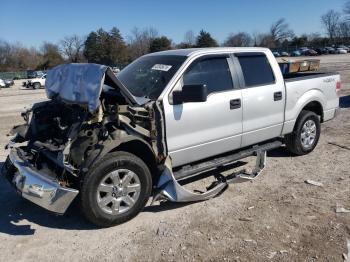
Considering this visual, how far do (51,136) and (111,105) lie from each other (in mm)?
1147

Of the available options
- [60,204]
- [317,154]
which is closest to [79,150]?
[60,204]

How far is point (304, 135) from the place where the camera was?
6766mm

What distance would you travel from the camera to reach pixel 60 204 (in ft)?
13.1

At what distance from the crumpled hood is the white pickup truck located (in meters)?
0.01

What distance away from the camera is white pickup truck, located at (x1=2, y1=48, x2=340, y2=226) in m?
4.20

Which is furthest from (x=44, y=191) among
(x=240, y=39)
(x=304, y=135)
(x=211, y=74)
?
(x=240, y=39)

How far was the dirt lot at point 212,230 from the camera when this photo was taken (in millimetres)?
3840

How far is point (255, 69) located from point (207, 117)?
132cm

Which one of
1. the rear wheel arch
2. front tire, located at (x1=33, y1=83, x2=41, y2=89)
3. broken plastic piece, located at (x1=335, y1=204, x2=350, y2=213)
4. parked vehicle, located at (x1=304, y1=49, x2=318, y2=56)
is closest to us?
broken plastic piece, located at (x1=335, y1=204, x2=350, y2=213)

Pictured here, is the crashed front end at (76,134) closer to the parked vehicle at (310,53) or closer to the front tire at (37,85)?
the front tire at (37,85)

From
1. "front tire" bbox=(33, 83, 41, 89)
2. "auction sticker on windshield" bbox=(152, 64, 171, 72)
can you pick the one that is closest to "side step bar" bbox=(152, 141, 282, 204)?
"auction sticker on windshield" bbox=(152, 64, 171, 72)

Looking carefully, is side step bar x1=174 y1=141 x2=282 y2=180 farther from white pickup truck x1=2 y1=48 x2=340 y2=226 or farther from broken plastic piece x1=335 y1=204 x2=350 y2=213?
broken plastic piece x1=335 y1=204 x2=350 y2=213

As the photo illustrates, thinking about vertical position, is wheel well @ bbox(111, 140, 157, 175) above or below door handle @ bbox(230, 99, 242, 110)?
below

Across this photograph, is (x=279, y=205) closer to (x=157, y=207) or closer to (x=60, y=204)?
(x=157, y=207)
